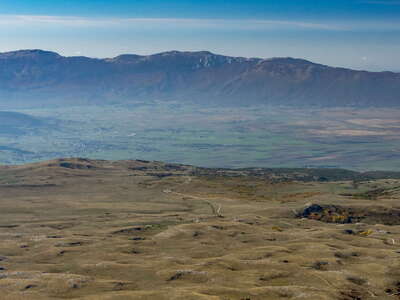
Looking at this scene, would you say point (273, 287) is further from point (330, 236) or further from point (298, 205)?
point (298, 205)

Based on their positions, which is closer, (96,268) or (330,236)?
(96,268)

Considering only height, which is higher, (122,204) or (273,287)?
(273,287)

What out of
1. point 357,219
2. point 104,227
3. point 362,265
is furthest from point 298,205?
point 362,265

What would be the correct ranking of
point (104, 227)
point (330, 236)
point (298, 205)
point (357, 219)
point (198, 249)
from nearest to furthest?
point (198, 249) → point (330, 236) → point (104, 227) → point (357, 219) → point (298, 205)

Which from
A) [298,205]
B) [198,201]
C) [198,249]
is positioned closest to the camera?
[198,249]

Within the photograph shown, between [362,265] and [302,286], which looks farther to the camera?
[362,265]

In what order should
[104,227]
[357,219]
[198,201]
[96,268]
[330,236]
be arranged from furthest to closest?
[198,201]
[357,219]
[104,227]
[330,236]
[96,268]

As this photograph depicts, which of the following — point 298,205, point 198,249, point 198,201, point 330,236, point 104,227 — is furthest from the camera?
point 198,201

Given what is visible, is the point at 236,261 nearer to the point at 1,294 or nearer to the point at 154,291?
the point at 154,291

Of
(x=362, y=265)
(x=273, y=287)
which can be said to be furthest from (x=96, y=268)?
(x=362, y=265)
